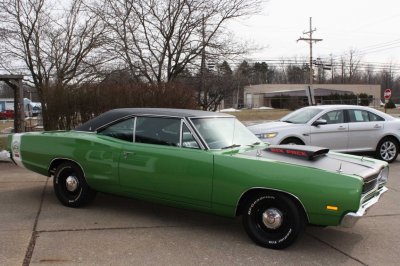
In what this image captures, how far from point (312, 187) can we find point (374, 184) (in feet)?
3.43

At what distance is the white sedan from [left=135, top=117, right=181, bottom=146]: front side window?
5.08 meters

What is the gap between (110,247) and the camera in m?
4.74

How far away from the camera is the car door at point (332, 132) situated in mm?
10909

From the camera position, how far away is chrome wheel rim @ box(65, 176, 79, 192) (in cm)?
629

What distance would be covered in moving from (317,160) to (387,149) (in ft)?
24.5

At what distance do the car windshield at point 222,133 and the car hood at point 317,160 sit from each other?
37cm

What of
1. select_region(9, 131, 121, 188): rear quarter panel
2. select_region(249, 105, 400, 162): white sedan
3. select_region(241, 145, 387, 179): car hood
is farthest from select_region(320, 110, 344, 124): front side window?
select_region(9, 131, 121, 188): rear quarter panel

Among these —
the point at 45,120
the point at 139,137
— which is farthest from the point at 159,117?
the point at 45,120

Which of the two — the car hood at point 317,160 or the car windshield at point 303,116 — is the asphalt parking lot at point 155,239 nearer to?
the car hood at point 317,160

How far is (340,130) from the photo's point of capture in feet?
36.6

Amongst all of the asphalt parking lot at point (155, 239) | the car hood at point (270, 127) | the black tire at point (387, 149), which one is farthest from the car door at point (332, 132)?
the asphalt parking lot at point (155, 239)

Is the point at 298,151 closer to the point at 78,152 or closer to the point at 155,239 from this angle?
the point at 155,239

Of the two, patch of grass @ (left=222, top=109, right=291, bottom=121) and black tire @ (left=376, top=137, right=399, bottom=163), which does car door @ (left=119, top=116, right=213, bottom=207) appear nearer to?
black tire @ (left=376, top=137, right=399, bottom=163)

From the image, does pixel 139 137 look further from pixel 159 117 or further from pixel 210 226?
pixel 210 226
